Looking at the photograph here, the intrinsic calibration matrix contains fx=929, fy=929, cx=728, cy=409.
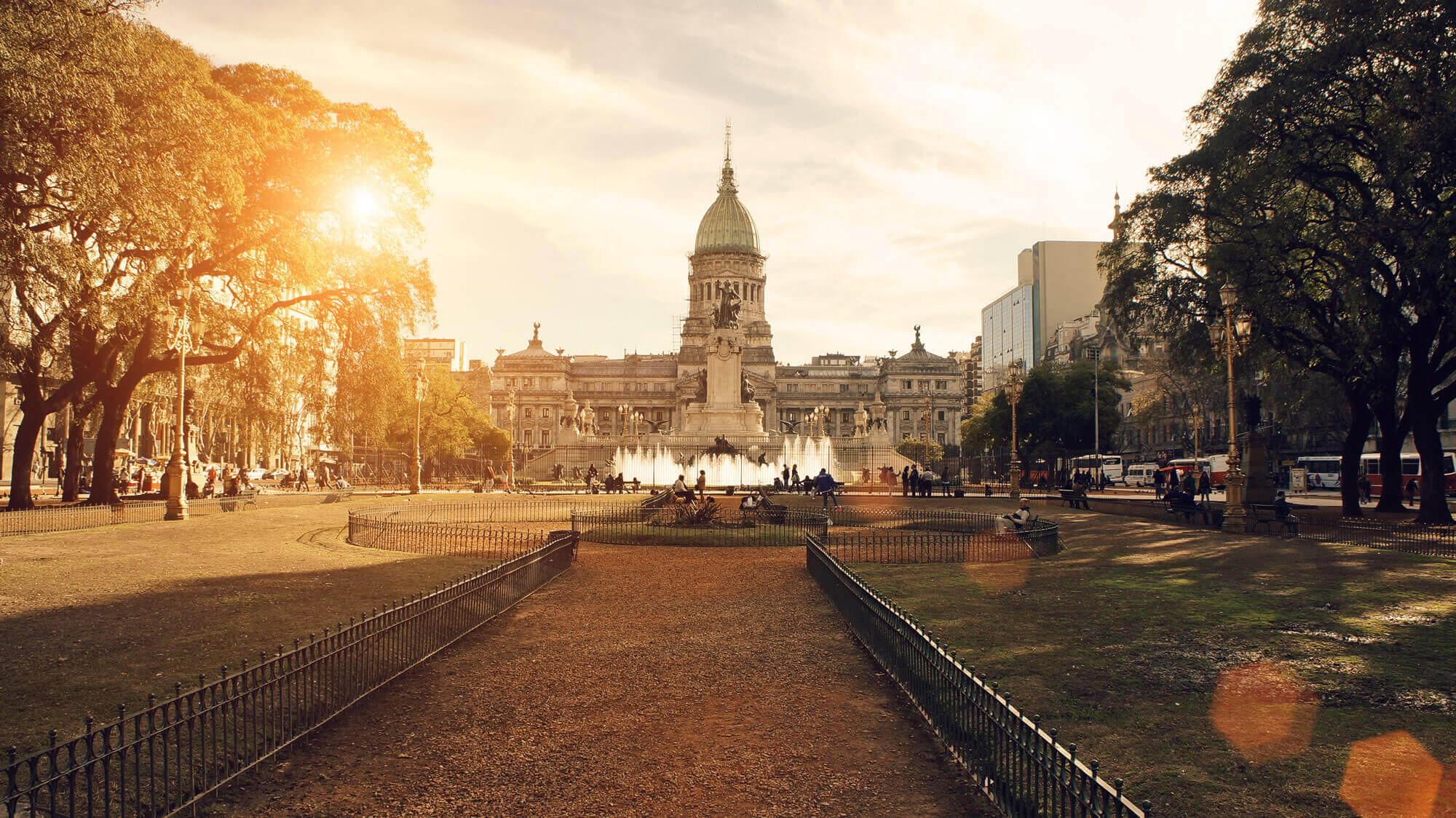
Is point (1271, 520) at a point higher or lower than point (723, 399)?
lower

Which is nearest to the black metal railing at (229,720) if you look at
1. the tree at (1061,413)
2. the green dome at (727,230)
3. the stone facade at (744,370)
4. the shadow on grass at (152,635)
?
the shadow on grass at (152,635)

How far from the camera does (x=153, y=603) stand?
42.7 feet

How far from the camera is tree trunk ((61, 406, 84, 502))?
30203 millimetres

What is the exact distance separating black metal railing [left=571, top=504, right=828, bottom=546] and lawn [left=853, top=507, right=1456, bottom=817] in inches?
246

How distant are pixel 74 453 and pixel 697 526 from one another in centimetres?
2154

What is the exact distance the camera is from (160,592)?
550 inches

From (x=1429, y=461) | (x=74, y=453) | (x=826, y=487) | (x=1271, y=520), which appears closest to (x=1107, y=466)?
(x=1429, y=461)

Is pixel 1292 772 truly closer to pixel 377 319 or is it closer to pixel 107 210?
pixel 107 210

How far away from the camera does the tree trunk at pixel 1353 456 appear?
31531 millimetres

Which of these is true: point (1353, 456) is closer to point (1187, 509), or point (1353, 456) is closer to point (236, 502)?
point (1187, 509)

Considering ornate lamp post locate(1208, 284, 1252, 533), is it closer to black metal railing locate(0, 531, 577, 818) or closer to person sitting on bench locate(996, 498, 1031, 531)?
person sitting on bench locate(996, 498, 1031, 531)

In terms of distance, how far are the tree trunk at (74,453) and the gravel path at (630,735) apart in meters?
25.1

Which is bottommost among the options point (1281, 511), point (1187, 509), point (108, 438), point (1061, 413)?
point (1187, 509)

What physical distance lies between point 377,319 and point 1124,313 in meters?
27.1
